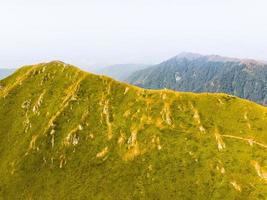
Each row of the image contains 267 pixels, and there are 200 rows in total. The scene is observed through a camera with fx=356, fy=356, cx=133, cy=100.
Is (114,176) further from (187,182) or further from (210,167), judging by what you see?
(210,167)

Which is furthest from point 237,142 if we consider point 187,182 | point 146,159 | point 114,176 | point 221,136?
point 114,176

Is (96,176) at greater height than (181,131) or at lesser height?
lesser

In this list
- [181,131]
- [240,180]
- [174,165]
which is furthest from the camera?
[181,131]

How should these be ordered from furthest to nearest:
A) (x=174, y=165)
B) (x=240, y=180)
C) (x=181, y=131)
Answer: (x=181, y=131) → (x=174, y=165) → (x=240, y=180)

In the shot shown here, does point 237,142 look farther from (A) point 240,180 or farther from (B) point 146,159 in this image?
(B) point 146,159

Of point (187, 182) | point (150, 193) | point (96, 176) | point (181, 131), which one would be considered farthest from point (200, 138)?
point (96, 176)

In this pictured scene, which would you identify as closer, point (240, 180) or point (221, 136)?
point (240, 180)

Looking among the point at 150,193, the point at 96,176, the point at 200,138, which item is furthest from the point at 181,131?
the point at 96,176

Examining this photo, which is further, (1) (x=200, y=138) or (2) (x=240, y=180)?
(1) (x=200, y=138)

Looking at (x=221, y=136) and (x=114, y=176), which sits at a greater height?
(x=221, y=136)
